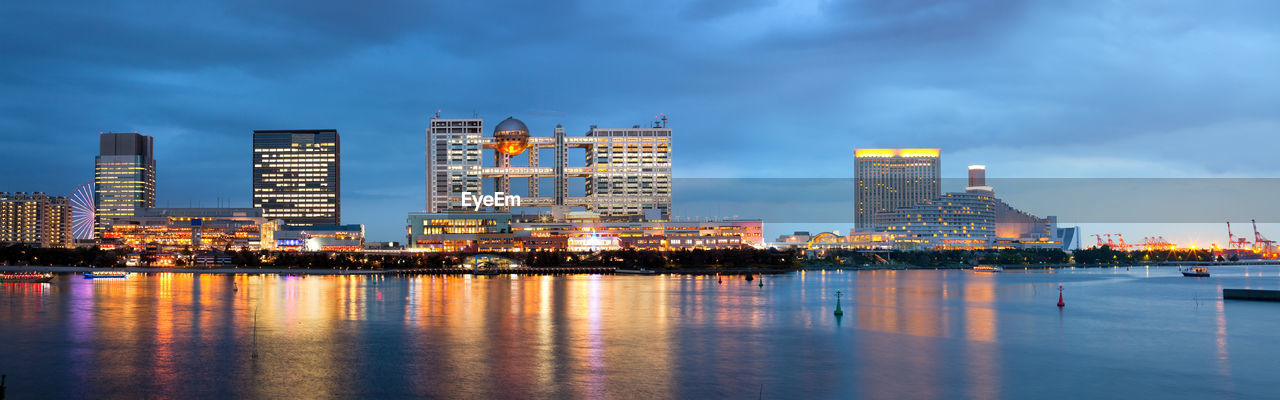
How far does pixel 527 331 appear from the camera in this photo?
57.9 m

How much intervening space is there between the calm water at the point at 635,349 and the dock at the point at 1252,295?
20.4 feet

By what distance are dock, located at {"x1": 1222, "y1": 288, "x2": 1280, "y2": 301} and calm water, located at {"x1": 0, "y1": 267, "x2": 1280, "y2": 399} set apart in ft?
20.4

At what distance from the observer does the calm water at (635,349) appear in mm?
36938

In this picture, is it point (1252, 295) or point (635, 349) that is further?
point (1252, 295)

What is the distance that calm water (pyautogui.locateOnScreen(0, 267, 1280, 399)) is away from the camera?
1454 inches

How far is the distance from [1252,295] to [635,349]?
246 ft

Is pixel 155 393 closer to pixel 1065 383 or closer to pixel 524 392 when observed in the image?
pixel 524 392

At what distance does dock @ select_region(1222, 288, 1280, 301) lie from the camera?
296 feet

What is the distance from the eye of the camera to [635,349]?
48.8m

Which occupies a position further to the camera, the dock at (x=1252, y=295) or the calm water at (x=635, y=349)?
the dock at (x=1252, y=295)

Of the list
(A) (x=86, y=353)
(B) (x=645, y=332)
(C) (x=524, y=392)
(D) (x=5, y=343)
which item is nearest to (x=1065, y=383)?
(C) (x=524, y=392)

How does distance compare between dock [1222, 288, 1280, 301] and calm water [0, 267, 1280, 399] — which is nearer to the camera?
calm water [0, 267, 1280, 399]

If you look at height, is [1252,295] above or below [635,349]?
below

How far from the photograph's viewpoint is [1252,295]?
9312 centimetres
